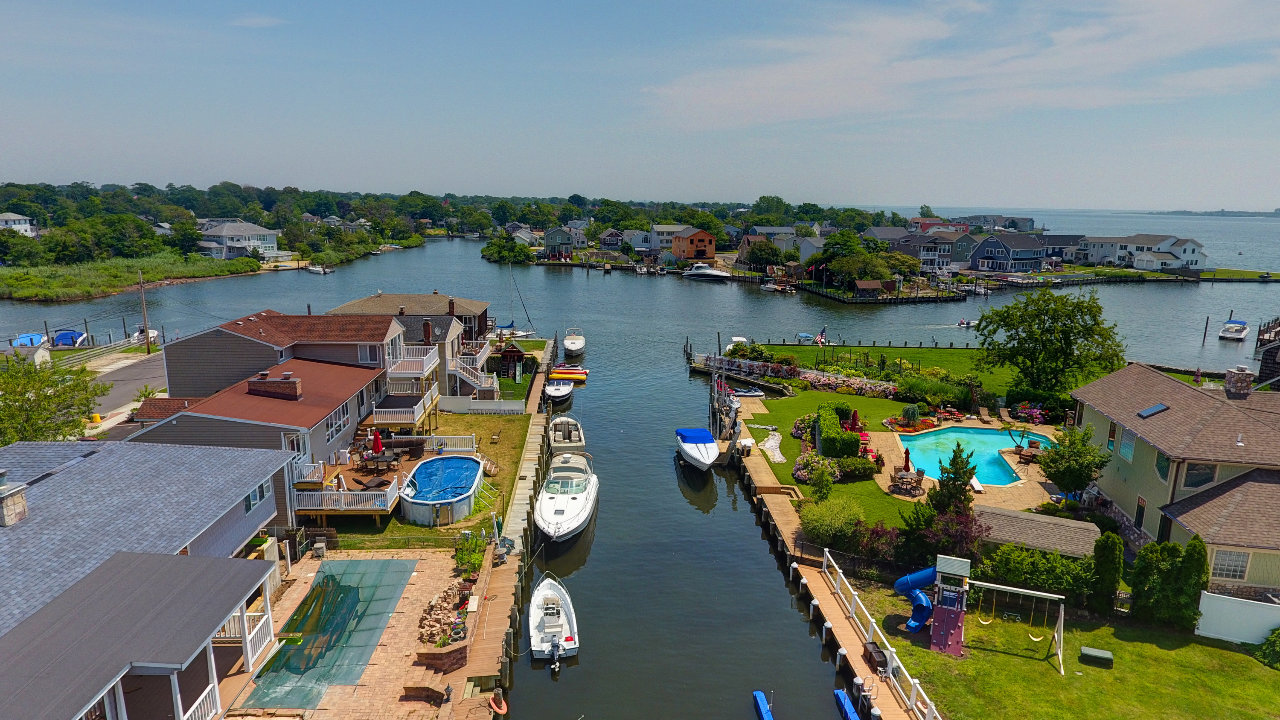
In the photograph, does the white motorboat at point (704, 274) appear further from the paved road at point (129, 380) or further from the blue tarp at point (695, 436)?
the blue tarp at point (695, 436)

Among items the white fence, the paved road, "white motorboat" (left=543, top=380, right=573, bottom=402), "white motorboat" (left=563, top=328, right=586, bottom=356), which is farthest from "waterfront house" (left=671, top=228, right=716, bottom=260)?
the white fence

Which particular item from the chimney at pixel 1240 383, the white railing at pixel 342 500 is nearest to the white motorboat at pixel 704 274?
the chimney at pixel 1240 383

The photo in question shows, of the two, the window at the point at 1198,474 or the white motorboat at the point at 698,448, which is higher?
the window at the point at 1198,474

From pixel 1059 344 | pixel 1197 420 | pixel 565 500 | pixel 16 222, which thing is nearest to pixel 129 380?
pixel 565 500

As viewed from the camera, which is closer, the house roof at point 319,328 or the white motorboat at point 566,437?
the house roof at point 319,328

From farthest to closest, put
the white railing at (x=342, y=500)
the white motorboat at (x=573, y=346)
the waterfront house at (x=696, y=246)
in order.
Result: the waterfront house at (x=696, y=246) < the white motorboat at (x=573, y=346) < the white railing at (x=342, y=500)

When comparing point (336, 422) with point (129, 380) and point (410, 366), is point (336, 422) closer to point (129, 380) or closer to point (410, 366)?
point (410, 366)
